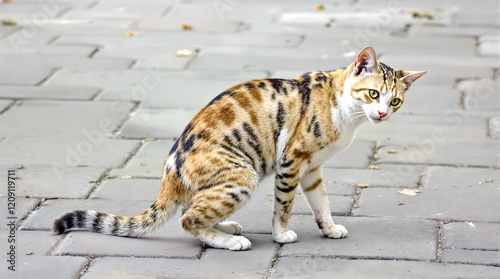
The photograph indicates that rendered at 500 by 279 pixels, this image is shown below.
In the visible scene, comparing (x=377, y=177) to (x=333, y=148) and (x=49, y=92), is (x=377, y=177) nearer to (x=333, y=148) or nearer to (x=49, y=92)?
(x=333, y=148)

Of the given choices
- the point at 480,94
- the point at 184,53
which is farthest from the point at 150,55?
the point at 480,94

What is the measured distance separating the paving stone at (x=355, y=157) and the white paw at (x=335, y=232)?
1.39 metres

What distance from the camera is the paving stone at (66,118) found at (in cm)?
749

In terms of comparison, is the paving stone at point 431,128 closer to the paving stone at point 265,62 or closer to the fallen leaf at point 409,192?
the fallen leaf at point 409,192

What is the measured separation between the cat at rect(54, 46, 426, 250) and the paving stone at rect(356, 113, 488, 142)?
217 centimetres

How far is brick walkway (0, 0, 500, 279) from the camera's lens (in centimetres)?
517

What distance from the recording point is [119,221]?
17.4 ft

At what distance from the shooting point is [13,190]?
243 inches

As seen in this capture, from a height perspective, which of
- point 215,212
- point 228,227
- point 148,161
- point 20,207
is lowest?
point 148,161

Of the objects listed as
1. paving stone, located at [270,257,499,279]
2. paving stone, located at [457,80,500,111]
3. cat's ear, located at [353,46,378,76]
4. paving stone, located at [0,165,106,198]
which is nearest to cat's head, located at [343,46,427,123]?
cat's ear, located at [353,46,378,76]

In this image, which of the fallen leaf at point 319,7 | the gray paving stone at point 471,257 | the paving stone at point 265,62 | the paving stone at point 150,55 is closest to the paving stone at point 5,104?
the paving stone at point 150,55

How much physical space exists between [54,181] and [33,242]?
111 cm

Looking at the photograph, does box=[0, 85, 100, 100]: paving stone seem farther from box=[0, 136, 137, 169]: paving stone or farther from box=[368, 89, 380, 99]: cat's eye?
Answer: box=[368, 89, 380, 99]: cat's eye

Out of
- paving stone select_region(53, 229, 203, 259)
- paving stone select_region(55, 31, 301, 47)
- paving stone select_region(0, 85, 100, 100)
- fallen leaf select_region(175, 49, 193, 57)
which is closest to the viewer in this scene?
paving stone select_region(53, 229, 203, 259)
